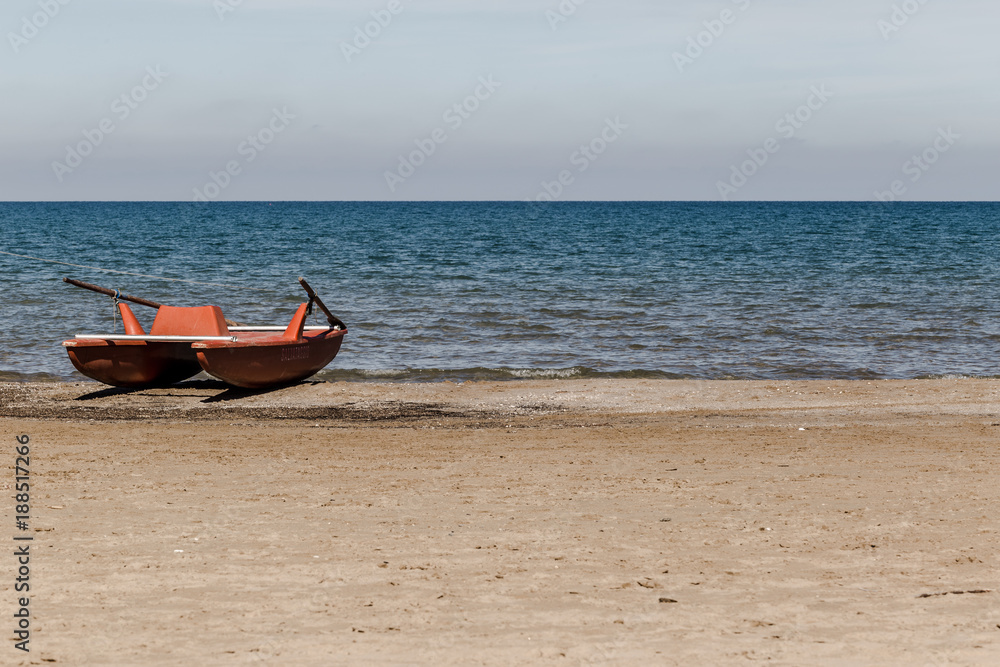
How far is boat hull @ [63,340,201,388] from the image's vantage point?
44.8 ft

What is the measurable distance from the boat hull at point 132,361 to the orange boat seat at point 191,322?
26cm

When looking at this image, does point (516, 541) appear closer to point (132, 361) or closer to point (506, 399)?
point (506, 399)

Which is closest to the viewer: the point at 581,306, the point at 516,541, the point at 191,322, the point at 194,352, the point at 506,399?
the point at 516,541

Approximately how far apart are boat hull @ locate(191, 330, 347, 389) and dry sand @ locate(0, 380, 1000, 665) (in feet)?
5.16

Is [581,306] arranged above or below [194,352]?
above

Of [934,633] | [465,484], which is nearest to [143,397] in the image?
[465,484]

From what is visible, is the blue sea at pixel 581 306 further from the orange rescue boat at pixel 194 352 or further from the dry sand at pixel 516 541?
the dry sand at pixel 516 541

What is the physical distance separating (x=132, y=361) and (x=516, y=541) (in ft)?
30.6

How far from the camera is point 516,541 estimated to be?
21.5ft

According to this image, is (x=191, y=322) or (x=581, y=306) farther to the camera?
(x=581, y=306)

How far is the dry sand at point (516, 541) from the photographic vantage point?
4.89 metres

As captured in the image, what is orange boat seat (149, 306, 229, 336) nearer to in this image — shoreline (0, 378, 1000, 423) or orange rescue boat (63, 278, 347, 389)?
orange rescue boat (63, 278, 347, 389)

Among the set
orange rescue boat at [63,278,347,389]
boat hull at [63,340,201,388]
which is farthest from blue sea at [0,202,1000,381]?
boat hull at [63,340,201,388]

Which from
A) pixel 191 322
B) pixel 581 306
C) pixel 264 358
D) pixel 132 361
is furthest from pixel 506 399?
pixel 581 306
